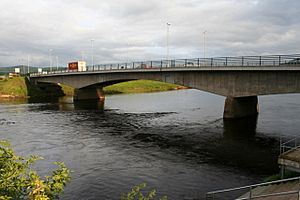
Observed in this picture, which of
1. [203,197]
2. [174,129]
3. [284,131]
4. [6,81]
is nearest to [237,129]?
[284,131]

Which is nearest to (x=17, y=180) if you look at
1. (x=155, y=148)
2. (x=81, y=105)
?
(x=155, y=148)

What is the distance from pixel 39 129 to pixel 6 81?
67499 millimetres

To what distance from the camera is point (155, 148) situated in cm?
2923

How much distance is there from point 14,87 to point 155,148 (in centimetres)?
7702

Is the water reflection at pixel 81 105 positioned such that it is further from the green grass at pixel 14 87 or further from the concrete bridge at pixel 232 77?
the green grass at pixel 14 87

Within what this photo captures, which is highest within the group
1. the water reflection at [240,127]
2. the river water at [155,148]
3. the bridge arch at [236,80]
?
the bridge arch at [236,80]

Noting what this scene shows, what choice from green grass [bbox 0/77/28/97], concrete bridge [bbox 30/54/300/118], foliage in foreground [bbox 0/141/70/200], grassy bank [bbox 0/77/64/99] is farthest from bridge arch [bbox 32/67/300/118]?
green grass [bbox 0/77/28/97]

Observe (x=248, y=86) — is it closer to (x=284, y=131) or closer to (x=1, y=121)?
(x=284, y=131)

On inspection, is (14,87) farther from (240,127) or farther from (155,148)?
(155,148)

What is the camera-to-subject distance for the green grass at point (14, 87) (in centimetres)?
9069

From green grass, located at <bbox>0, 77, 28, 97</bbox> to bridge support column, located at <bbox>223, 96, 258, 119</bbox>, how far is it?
68.8 meters

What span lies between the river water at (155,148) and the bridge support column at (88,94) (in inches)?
1118

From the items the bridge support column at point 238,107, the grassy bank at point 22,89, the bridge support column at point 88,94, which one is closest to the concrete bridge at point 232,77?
the bridge support column at point 238,107

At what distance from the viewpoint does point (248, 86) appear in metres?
38.1
